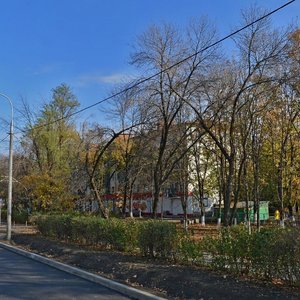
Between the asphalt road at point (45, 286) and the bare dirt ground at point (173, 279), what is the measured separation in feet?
2.65

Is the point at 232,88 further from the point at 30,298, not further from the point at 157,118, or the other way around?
the point at 30,298

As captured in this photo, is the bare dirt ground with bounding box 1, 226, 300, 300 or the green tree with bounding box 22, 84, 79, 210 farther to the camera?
the green tree with bounding box 22, 84, 79, 210

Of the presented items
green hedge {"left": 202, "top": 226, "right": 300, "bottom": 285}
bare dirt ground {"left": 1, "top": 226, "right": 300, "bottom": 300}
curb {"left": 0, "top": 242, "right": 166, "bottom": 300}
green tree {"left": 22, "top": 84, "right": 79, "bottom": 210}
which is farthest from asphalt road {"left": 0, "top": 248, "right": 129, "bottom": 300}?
green tree {"left": 22, "top": 84, "right": 79, "bottom": 210}

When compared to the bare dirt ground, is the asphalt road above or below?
below

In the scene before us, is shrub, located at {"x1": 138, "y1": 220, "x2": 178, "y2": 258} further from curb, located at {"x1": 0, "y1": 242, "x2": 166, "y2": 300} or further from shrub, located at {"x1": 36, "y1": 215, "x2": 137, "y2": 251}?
curb, located at {"x1": 0, "y1": 242, "x2": 166, "y2": 300}

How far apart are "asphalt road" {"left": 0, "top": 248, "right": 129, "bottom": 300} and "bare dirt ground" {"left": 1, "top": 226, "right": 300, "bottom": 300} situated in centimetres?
81

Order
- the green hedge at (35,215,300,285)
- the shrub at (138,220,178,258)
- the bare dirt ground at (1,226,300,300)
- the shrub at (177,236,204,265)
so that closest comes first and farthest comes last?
A: the bare dirt ground at (1,226,300,300) → the green hedge at (35,215,300,285) → the shrub at (177,236,204,265) → the shrub at (138,220,178,258)

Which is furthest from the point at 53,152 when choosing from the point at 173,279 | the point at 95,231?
the point at 173,279

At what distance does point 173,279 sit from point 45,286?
287cm

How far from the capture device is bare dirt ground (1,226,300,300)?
28.5 feet

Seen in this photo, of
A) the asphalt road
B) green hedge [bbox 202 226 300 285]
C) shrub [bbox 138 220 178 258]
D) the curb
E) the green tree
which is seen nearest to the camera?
green hedge [bbox 202 226 300 285]

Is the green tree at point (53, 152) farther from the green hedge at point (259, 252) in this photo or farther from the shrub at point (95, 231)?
the green hedge at point (259, 252)

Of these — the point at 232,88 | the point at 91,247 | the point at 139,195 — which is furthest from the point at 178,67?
the point at 139,195

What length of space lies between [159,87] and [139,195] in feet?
150
